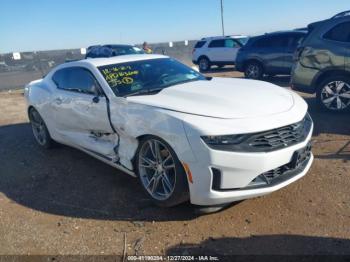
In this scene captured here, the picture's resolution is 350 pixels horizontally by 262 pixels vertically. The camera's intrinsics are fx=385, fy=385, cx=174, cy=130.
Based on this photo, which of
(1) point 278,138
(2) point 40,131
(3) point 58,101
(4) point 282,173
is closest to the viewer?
Answer: (1) point 278,138

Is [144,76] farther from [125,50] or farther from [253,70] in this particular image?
[125,50]

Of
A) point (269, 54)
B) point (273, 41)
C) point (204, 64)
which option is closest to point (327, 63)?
point (269, 54)

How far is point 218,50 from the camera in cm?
1878

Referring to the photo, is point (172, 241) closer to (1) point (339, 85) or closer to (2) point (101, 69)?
(2) point (101, 69)

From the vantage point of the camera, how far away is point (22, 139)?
7461mm

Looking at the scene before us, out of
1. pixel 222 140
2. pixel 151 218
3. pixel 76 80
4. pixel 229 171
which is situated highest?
pixel 76 80

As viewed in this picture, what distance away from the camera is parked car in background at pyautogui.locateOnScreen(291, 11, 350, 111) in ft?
23.4

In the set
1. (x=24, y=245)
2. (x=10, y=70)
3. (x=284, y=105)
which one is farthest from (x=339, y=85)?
(x=10, y=70)

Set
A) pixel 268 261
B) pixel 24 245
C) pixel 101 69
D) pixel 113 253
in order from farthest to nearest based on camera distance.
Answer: pixel 101 69, pixel 24 245, pixel 113 253, pixel 268 261

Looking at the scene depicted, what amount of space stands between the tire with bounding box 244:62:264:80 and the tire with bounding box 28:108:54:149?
8.72 m

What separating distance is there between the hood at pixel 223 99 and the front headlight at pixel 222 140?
0.75 ft

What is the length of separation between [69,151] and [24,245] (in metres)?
2.79

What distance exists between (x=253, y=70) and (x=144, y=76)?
9.36 m

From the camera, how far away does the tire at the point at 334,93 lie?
7.14m
